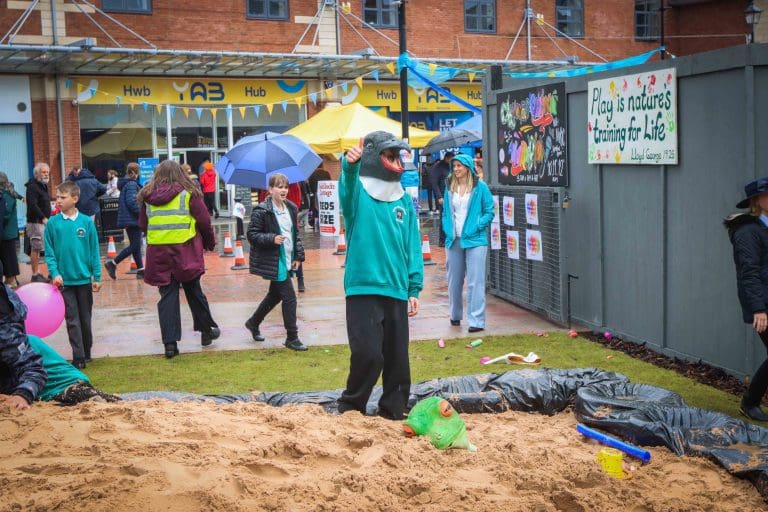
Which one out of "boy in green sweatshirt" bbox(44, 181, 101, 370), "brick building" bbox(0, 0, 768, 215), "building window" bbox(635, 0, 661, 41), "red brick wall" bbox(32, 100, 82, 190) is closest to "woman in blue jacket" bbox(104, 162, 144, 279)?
"boy in green sweatshirt" bbox(44, 181, 101, 370)

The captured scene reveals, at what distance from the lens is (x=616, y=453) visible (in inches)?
229

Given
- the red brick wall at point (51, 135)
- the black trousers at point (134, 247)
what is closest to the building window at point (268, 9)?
the red brick wall at point (51, 135)

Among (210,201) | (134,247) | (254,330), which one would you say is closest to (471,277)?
(254,330)

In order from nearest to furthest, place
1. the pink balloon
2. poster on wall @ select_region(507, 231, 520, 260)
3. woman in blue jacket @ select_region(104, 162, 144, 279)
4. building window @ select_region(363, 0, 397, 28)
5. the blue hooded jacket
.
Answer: the pink balloon
the blue hooded jacket
poster on wall @ select_region(507, 231, 520, 260)
woman in blue jacket @ select_region(104, 162, 144, 279)
building window @ select_region(363, 0, 397, 28)

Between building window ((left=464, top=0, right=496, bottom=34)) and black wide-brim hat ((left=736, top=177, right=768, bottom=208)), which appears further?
building window ((left=464, top=0, right=496, bottom=34))

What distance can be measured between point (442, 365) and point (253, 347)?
2.31 meters

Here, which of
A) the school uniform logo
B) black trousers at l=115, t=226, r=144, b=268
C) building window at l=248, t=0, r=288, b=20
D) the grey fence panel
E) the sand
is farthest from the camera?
building window at l=248, t=0, r=288, b=20

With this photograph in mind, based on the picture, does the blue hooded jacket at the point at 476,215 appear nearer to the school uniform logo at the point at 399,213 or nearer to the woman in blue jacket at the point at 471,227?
the woman in blue jacket at the point at 471,227

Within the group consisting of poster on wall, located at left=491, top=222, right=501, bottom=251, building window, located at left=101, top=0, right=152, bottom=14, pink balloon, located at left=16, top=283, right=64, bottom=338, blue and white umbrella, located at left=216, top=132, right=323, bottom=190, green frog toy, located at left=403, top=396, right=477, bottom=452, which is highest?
building window, located at left=101, top=0, right=152, bottom=14

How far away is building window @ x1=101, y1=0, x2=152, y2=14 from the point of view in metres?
29.8

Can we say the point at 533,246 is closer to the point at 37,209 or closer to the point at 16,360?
the point at 16,360

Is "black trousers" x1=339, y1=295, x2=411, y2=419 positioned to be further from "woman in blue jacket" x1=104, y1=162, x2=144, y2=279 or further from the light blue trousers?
"woman in blue jacket" x1=104, y1=162, x2=144, y2=279

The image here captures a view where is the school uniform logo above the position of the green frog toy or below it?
above

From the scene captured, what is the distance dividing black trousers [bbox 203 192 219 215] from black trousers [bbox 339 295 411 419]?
2197 cm
